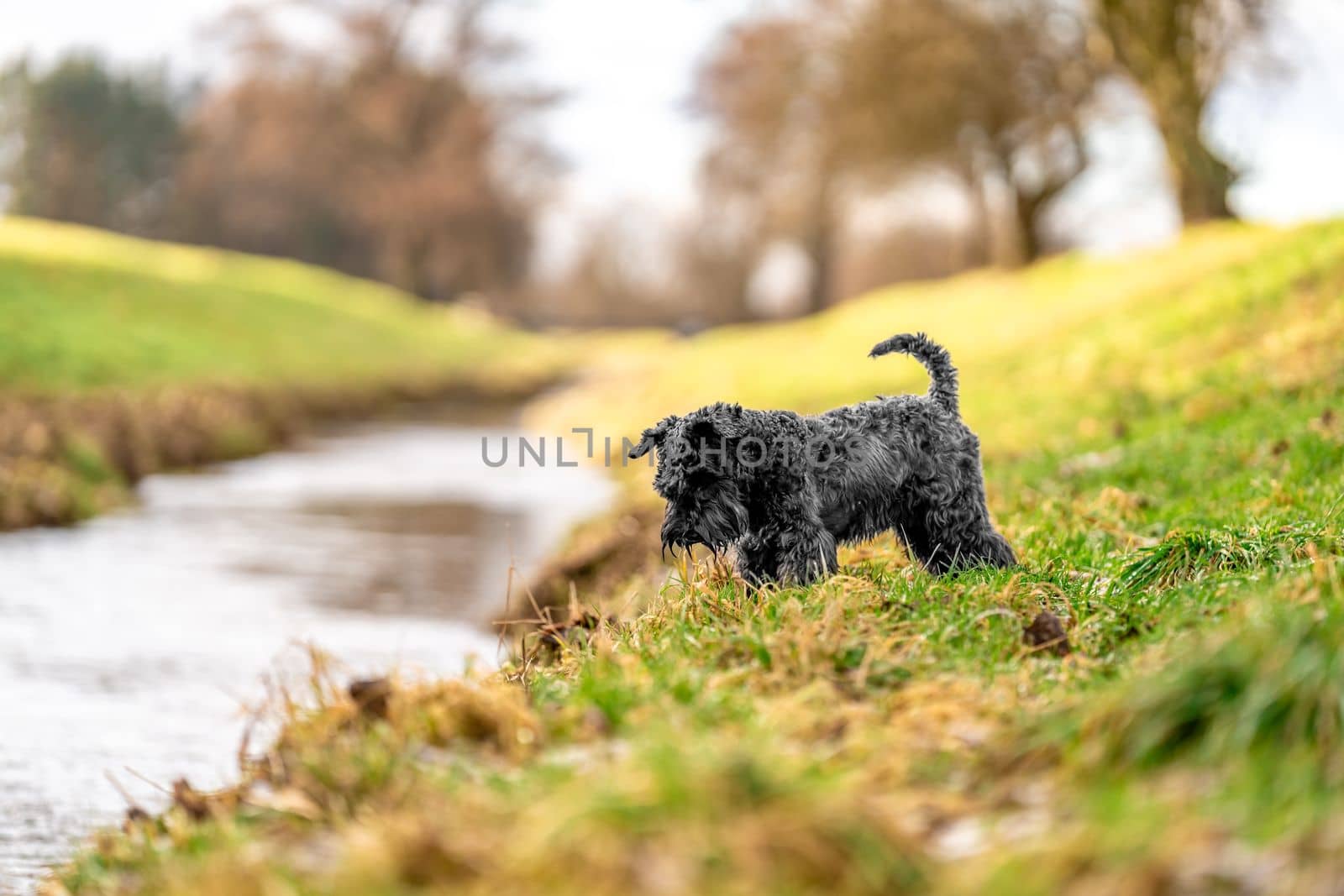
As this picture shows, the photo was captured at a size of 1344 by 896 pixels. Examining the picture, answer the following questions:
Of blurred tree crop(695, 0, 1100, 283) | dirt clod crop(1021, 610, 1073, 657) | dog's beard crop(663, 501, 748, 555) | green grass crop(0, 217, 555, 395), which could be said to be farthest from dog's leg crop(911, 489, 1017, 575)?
blurred tree crop(695, 0, 1100, 283)

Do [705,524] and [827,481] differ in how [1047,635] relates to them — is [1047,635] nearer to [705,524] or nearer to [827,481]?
[827,481]

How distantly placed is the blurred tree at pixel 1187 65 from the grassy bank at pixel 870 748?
1562 centimetres

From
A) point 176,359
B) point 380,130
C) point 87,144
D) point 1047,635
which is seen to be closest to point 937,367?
point 1047,635

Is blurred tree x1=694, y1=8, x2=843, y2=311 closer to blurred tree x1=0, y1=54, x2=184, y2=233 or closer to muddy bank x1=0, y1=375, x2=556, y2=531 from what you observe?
muddy bank x1=0, y1=375, x2=556, y2=531

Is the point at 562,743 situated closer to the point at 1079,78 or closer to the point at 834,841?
the point at 834,841

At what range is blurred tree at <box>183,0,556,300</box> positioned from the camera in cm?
5247


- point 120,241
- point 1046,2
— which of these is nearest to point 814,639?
point 1046,2

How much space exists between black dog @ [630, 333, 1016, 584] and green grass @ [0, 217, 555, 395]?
16.7 m

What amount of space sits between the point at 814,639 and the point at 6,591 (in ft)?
28.1

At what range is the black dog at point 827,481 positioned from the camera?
529 centimetres

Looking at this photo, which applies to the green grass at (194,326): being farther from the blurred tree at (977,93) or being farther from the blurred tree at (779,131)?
the blurred tree at (977,93)

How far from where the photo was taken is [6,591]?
10547 millimetres

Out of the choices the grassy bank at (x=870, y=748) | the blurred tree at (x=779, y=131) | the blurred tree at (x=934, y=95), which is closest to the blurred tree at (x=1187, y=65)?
the blurred tree at (x=934, y=95)

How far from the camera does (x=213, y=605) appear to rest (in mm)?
10359
